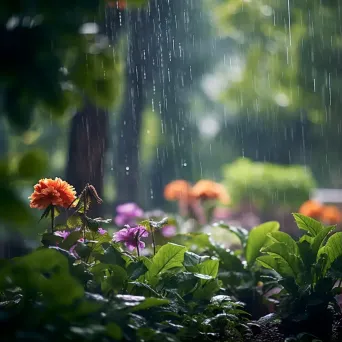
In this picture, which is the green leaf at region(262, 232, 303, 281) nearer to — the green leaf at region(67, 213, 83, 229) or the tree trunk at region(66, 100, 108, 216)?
the green leaf at region(67, 213, 83, 229)

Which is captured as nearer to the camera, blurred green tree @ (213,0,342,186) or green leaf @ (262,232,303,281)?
green leaf @ (262,232,303,281)

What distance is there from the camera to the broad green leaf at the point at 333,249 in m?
2.62

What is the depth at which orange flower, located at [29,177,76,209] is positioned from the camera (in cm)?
233

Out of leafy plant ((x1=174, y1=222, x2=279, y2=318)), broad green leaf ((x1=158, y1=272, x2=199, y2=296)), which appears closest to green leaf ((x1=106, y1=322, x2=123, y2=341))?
broad green leaf ((x1=158, y1=272, x2=199, y2=296))

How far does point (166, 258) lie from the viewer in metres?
2.46

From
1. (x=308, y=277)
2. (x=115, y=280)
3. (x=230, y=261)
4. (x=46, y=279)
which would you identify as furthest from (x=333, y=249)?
(x=46, y=279)

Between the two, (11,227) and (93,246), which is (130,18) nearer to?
(93,246)

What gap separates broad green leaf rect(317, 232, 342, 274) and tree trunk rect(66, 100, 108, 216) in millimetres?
2469

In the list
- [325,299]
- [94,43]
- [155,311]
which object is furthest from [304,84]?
[94,43]

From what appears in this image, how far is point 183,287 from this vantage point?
242 cm

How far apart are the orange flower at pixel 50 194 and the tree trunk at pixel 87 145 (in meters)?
2.40

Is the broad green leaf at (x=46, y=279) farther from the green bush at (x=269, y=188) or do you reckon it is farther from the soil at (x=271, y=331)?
the green bush at (x=269, y=188)

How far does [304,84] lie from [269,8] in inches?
59.2

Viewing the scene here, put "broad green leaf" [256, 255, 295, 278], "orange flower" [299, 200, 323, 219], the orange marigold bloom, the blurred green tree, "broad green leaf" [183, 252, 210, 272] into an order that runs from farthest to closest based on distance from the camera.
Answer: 1. the blurred green tree
2. "orange flower" [299, 200, 323, 219]
3. the orange marigold bloom
4. "broad green leaf" [256, 255, 295, 278]
5. "broad green leaf" [183, 252, 210, 272]
